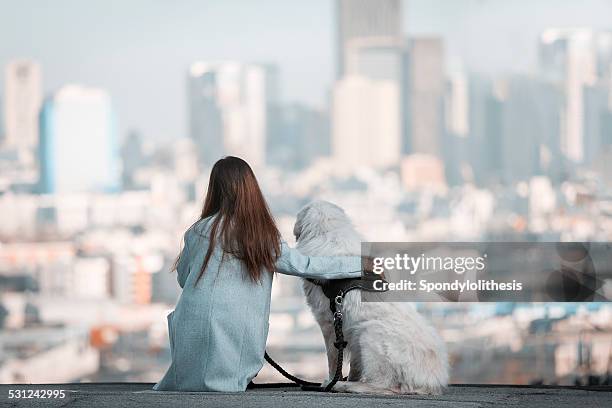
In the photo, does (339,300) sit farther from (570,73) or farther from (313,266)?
(570,73)

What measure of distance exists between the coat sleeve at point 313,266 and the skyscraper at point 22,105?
64.2 metres

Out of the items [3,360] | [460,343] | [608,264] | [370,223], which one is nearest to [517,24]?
[370,223]

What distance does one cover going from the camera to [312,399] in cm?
285

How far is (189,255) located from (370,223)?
59.9 metres

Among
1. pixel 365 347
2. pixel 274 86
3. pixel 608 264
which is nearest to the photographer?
pixel 365 347

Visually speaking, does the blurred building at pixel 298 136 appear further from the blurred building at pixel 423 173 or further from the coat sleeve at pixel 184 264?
the coat sleeve at pixel 184 264

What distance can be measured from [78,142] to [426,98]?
23989mm

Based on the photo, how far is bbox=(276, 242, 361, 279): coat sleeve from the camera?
121 inches

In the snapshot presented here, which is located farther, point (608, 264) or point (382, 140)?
point (382, 140)

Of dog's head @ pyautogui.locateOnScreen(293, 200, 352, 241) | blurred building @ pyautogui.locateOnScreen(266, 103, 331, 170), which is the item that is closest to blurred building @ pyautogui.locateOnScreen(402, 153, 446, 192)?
blurred building @ pyautogui.locateOnScreen(266, 103, 331, 170)

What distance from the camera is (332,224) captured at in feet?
10.4

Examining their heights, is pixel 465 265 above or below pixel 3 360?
above

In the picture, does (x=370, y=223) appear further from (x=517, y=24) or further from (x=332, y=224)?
(x=332, y=224)

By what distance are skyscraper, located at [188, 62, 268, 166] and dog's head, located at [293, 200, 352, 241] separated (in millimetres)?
63454
